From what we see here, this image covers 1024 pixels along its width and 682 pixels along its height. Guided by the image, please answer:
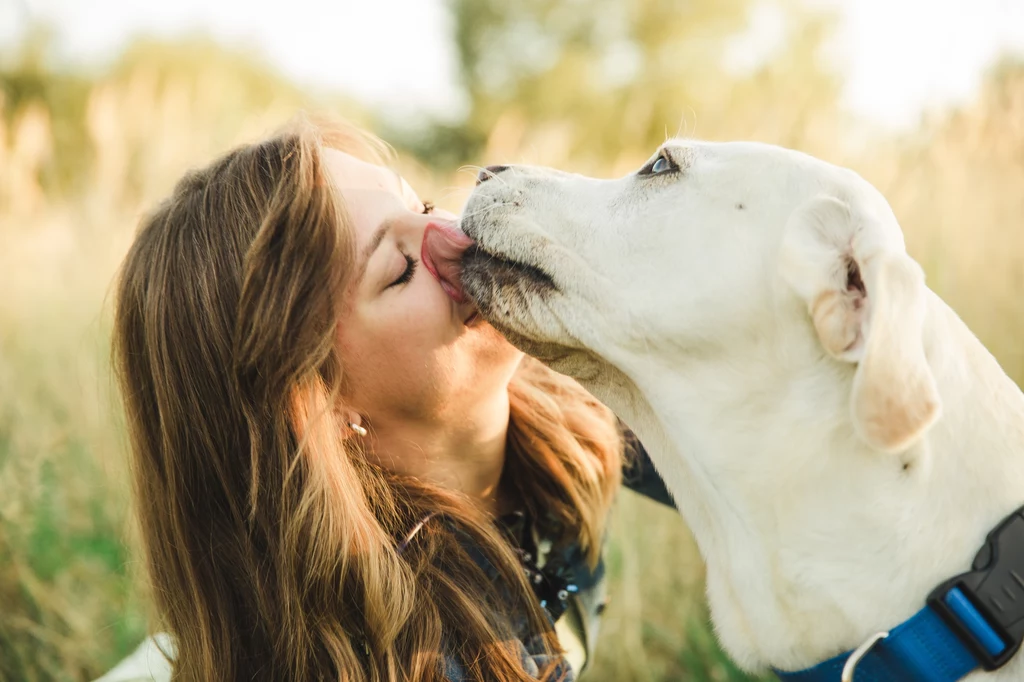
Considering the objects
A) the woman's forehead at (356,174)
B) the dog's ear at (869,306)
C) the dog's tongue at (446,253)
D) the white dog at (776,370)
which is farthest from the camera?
the woman's forehead at (356,174)

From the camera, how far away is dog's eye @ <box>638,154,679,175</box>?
191cm

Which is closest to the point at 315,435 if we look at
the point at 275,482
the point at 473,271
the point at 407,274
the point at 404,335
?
the point at 275,482

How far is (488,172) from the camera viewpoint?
2.06 metres

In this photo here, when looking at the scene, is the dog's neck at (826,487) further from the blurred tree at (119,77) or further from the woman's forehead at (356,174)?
the blurred tree at (119,77)

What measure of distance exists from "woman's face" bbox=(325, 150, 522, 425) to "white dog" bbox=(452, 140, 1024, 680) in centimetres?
16

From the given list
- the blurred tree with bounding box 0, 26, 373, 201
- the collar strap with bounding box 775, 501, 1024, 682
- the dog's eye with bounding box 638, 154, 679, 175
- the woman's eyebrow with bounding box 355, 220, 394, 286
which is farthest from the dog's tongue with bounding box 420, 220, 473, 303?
the blurred tree with bounding box 0, 26, 373, 201

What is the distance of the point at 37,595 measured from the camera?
3.21 m

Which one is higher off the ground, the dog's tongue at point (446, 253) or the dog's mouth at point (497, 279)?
the dog's tongue at point (446, 253)

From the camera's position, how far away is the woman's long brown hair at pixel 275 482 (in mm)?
2049

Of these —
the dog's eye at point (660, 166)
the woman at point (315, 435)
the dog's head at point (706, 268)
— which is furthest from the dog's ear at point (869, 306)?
the woman at point (315, 435)

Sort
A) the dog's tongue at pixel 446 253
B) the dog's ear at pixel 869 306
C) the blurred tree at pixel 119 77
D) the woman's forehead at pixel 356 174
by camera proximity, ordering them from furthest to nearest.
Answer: the blurred tree at pixel 119 77
the woman's forehead at pixel 356 174
the dog's tongue at pixel 446 253
the dog's ear at pixel 869 306

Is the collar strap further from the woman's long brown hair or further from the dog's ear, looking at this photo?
the woman's long brown hair

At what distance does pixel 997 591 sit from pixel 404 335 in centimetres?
137

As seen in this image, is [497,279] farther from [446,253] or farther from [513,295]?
[446,253]
